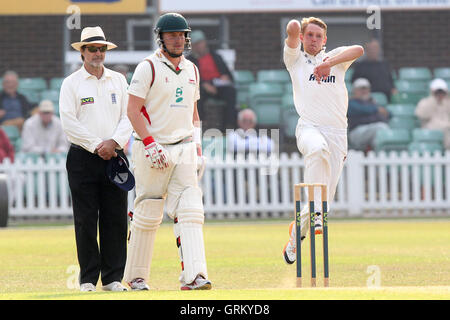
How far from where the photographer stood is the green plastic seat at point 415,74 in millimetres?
21438

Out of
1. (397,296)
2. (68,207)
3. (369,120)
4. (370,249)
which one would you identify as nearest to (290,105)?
(369,120)

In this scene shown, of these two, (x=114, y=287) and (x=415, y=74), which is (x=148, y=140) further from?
(x=415, y=74)

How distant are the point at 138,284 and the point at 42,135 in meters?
11.1

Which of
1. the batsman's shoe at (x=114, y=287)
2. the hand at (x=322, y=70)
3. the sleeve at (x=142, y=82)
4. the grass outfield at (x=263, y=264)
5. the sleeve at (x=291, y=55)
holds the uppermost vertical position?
the sleeve at (x=291, y=55)

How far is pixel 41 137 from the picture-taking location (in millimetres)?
18922

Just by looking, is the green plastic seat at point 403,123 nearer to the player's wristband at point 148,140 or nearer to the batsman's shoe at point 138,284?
the batsman's shoe at point 138,284

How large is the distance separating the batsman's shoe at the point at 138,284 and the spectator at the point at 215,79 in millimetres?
11503

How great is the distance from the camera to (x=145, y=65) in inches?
316

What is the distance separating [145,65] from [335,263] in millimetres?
3720

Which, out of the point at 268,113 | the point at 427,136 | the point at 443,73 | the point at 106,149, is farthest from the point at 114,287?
the point at 443,73

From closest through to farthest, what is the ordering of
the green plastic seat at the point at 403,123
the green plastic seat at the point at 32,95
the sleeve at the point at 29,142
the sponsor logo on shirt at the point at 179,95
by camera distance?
the sponsor logo on shirt at the point at 179,95 → the sleeve at the point at 29,142 → the green plastic seat at the point at 403,123 → the green plastic seat at the point at 32,95

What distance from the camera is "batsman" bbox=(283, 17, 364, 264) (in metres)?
9.54

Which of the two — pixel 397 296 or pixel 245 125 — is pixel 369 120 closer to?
pixel 245 125

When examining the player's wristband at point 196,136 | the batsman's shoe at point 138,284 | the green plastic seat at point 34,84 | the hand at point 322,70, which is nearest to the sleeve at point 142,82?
the player's wristband at point 196,136
